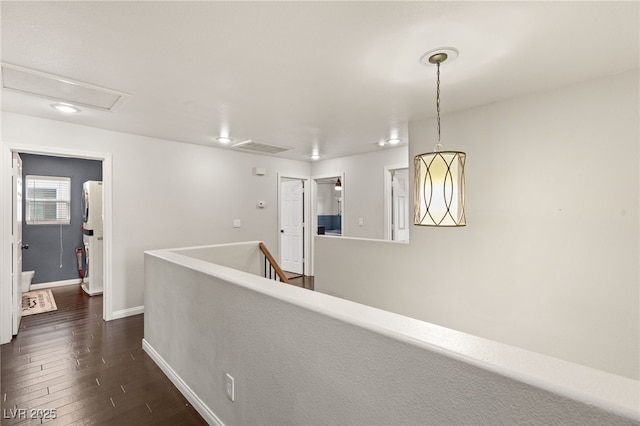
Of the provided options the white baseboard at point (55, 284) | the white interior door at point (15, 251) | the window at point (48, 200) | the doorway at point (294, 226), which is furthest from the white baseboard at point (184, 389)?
the window at point (48, 200)

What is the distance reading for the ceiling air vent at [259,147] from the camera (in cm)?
453

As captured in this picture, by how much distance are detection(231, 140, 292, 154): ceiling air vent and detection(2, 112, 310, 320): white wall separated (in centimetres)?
32

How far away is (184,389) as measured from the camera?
7.24 feet

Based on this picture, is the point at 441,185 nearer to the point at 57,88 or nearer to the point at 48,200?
the point at 57,88

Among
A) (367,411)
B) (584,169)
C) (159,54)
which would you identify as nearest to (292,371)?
(367,411)

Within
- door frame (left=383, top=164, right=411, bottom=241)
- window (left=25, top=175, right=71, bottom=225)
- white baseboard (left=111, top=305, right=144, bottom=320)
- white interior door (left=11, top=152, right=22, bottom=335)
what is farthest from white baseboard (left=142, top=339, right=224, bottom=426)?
window (left=25, top=175, right=71, bottom=225)

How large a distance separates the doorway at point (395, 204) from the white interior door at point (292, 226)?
1933mm

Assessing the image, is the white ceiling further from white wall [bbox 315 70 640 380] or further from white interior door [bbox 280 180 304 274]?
white interior door [bbox 280 180 304 274]

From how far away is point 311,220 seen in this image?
6156 millimetres

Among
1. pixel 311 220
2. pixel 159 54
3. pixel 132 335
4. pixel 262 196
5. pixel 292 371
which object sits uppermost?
pixel 159 54

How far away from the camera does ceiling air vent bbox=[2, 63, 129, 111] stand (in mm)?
2201

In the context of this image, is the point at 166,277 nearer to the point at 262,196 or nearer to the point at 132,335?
the point at 132,335

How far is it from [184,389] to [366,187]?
3951mm

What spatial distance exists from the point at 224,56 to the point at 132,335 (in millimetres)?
3063
